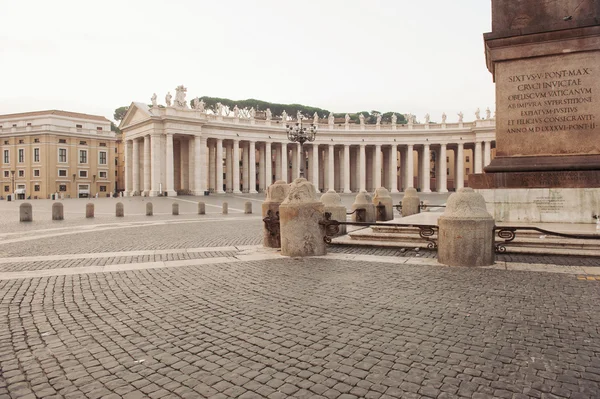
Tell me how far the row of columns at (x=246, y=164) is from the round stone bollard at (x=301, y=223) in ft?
177

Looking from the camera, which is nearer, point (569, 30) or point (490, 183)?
point (569, 30)

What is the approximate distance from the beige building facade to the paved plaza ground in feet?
265

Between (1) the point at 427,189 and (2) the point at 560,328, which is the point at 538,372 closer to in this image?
(2) the point at 560,328

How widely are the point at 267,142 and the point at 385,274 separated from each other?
65982mm

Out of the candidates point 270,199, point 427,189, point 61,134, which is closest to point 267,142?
point 427,189

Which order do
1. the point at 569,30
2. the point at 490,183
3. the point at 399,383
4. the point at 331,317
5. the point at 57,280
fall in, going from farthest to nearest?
1. the point at 490,183
2. the point at 569,30
3. the point at 57,280
4. the point at 331,317
5. the point at 399,383

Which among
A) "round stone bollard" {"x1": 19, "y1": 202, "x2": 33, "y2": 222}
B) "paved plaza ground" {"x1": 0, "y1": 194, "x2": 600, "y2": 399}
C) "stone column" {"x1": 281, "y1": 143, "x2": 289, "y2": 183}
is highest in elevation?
"stone column" {"x1": 281, "y1": 143, "x2": 289, "y2": 183}

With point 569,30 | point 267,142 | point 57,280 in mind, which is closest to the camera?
point 57,280

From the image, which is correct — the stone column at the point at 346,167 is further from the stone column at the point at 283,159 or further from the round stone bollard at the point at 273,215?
the round stone bollard at the point at 273,215

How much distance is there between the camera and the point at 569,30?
35.1 feet

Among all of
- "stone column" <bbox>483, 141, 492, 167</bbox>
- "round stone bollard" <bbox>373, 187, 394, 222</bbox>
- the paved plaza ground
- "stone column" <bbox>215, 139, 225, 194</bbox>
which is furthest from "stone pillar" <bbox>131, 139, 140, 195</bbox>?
the paved plaza ground

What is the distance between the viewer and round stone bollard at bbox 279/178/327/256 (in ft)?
29.5

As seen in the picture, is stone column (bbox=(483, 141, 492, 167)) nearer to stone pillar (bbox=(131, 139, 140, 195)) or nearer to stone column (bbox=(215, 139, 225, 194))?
stone column (bbox=(215, 139, 225, 194))

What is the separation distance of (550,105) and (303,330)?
10320 mm
